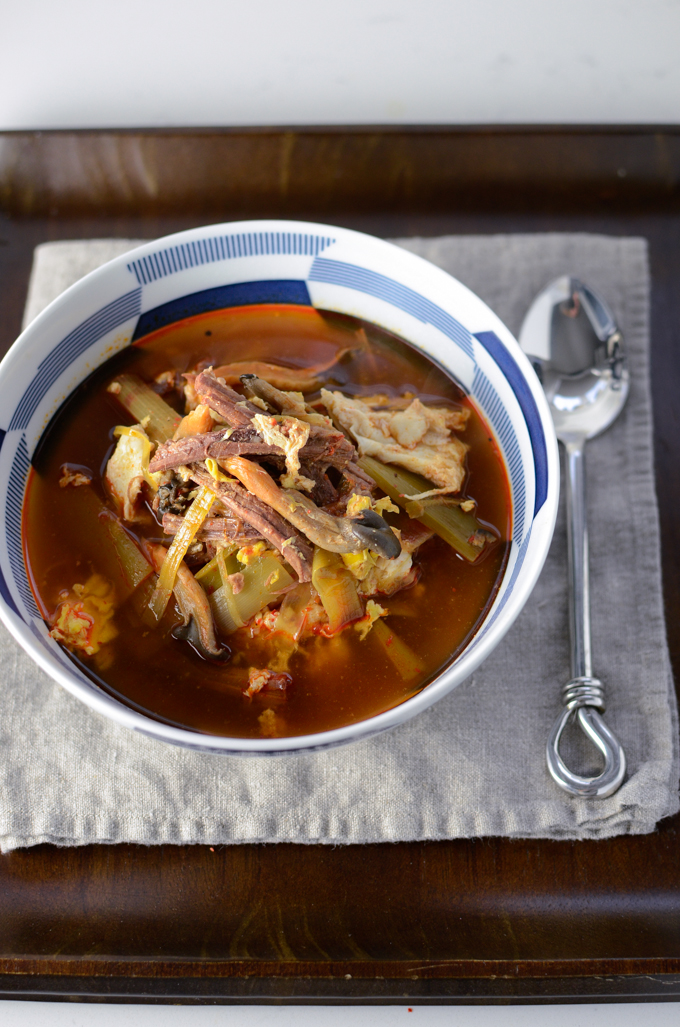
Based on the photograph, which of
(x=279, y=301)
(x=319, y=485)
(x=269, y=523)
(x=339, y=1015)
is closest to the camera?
(x=269, y=523)

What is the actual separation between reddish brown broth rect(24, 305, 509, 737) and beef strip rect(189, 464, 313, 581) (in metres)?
0.21

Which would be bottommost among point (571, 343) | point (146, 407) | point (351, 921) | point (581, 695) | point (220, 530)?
point (351, 921)

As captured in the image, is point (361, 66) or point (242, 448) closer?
point (242, 448)

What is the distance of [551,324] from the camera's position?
2420mm

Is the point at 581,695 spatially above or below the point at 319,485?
below

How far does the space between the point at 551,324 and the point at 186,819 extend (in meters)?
1.78

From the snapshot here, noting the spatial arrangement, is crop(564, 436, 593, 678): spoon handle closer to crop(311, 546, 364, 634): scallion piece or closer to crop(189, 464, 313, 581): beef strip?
crop(311, 546, 364, 634): scallion piece

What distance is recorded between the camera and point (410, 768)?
194cm

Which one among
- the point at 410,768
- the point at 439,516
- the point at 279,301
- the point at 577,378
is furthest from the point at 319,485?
the point at 577,378

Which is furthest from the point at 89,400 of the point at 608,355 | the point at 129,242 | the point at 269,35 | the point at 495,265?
the point at 269,35

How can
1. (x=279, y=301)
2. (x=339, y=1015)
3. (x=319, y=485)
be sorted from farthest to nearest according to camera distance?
(x=279, y=301)
(x=339, y=1015)
(x=319, y=485)

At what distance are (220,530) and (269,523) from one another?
0.48ft

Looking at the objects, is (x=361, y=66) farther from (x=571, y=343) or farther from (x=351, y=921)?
(x=351, y=921)

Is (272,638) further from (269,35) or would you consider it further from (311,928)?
(269,35)
